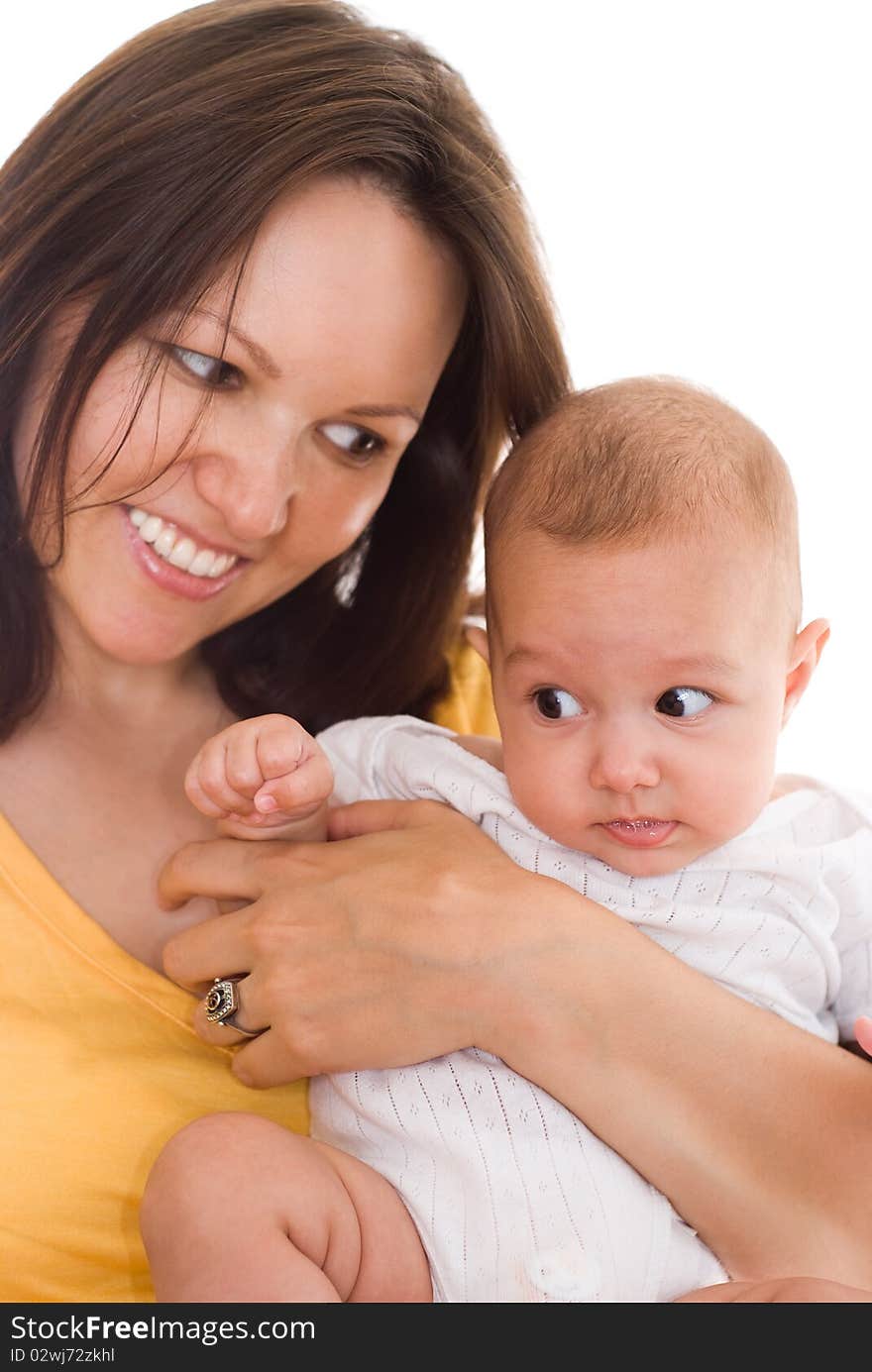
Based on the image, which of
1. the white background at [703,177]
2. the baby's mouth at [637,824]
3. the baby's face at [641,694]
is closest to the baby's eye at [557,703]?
the baby's face at [641,694]

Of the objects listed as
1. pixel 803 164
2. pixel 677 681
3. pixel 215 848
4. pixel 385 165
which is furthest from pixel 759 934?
pixel 803 164

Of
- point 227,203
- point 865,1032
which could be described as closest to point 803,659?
point 865,1032

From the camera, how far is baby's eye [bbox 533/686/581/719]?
1457 millimetres

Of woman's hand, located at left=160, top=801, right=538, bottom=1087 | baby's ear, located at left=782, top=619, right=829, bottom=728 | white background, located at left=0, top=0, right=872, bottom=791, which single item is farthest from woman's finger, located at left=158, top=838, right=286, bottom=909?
white background, located at left=0, top=0, right=872, bottom=791

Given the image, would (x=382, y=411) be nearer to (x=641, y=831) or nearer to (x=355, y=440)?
(x=355, y=440)

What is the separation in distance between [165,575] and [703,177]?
1819mm

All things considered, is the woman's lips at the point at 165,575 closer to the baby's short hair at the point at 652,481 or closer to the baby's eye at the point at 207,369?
the baby's eye at the point at 207,369

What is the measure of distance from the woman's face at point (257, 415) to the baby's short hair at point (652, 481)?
0.20 m

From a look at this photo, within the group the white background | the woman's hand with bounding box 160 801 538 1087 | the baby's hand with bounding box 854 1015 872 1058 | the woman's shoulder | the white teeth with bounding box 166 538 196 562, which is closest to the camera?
the baby's hand with bounding box 854 1015 872 1058

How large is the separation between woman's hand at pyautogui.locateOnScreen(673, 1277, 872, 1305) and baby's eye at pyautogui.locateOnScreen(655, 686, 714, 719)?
21.6 inches

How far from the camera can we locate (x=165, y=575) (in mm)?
1639

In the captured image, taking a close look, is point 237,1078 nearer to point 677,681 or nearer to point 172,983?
point 172,983

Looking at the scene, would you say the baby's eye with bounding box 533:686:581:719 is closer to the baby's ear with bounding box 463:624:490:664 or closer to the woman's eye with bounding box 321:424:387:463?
the baby's ear with bounding box 463:624:490:664

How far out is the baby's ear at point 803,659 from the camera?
1512 millimetres
